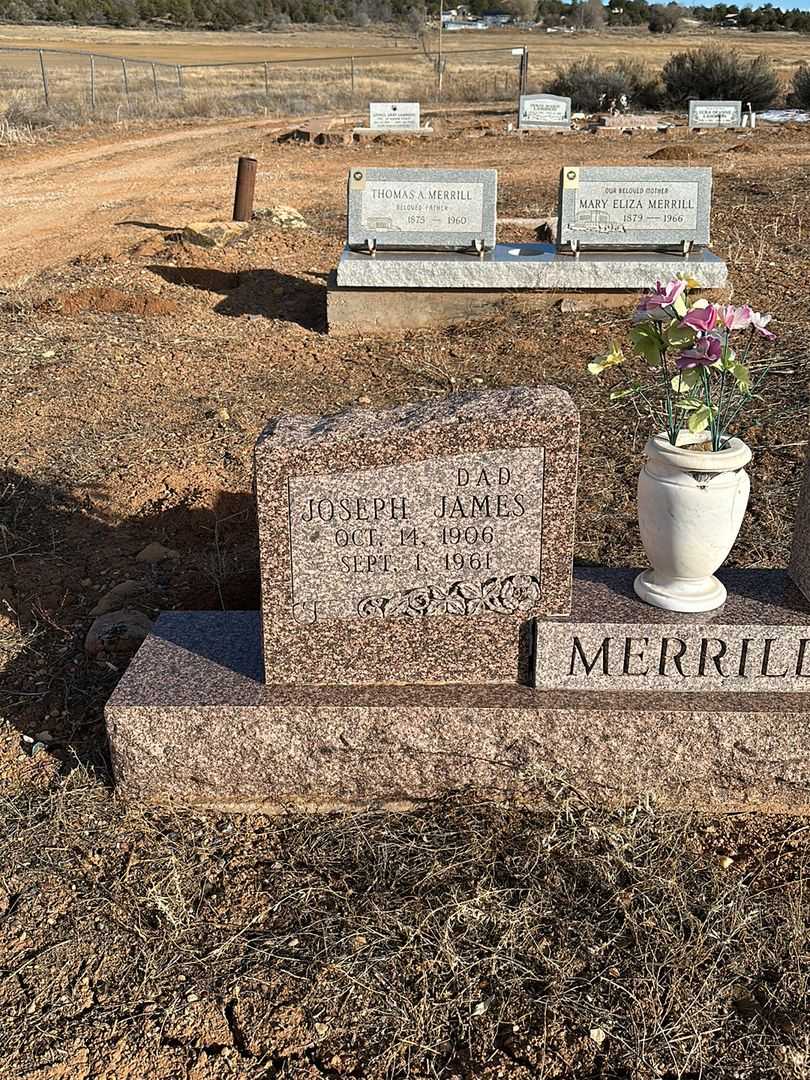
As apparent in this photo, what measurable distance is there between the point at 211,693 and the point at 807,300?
691cm

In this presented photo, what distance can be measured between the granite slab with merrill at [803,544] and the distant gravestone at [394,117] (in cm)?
1881

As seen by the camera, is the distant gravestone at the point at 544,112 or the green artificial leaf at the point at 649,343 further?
the distant gravestone at the point at 544,112

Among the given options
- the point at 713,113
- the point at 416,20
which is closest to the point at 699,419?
the point at 713,113

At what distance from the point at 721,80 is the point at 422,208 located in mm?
22057

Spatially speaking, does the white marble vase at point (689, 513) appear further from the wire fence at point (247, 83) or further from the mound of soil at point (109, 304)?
the wire fence at point (247, 83)

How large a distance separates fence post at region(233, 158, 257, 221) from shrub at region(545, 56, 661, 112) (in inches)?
721

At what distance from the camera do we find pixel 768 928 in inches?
108

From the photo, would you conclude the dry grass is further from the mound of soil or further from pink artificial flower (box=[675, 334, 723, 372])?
the mound of soil

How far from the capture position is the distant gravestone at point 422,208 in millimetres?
8359

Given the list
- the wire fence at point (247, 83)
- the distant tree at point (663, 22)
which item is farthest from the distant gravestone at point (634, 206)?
the distant tree at point (663, 22)

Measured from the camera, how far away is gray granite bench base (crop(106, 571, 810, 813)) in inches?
122

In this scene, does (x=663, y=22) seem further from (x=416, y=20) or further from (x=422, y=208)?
(x=422, y=208)

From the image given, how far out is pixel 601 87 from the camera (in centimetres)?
2752

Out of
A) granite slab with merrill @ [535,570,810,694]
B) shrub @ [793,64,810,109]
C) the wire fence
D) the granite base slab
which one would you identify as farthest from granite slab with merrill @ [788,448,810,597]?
shrub @ [793,64,810,109]
